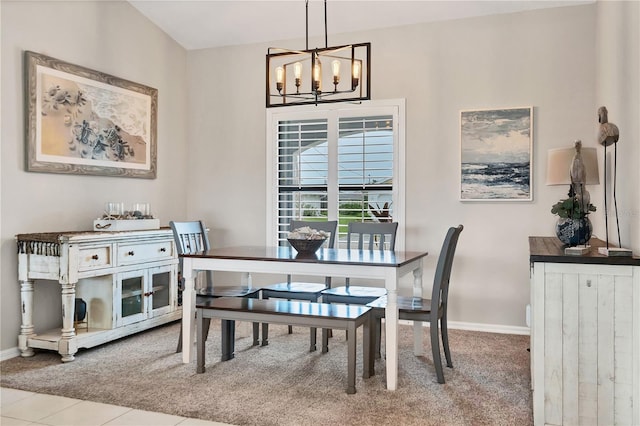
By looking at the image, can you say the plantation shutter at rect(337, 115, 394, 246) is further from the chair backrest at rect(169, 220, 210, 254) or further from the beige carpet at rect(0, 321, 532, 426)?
the chair backrest at rect(169, 220, 210, 254)

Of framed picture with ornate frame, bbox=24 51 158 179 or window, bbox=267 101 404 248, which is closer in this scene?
framed picture with ornate frame, bbox=24 51 158 179

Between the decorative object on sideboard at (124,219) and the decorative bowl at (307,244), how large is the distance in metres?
1.61

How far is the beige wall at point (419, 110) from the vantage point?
3990mm

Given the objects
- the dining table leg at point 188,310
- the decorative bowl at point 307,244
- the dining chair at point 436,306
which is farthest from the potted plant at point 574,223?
the dining table leg at point 188,310

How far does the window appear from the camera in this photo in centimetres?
493

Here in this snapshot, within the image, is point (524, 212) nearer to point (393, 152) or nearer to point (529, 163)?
point (529, 163)

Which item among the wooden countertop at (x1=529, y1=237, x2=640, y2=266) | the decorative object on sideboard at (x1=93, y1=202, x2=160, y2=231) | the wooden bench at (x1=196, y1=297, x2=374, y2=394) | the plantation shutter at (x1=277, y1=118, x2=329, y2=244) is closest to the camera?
the wooden countertop at (x1=529, y1=237, x2=640, y2=266)

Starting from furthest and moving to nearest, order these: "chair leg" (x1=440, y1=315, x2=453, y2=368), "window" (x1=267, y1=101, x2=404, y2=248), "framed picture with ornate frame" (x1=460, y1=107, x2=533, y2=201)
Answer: "window" (x1=267, y1=101, x2=404, y2=248), "framed picture with ornate frame" (x1=460, y1=107, x2=533, y2=201), "chair leg" (x1=440, y1=315, x2=453, y2=368)

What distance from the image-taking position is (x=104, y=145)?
4.67 metres

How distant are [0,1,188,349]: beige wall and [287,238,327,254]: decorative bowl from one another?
203 cm

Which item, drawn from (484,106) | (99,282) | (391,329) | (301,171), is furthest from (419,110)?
(99,282)

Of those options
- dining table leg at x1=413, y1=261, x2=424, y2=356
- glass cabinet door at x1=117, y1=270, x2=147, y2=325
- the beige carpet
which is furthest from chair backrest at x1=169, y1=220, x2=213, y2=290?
dining table leg at x1=413, y1=261, x2=424, y2=356

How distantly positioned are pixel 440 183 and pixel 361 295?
1.50 meters

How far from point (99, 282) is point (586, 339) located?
3.41m
